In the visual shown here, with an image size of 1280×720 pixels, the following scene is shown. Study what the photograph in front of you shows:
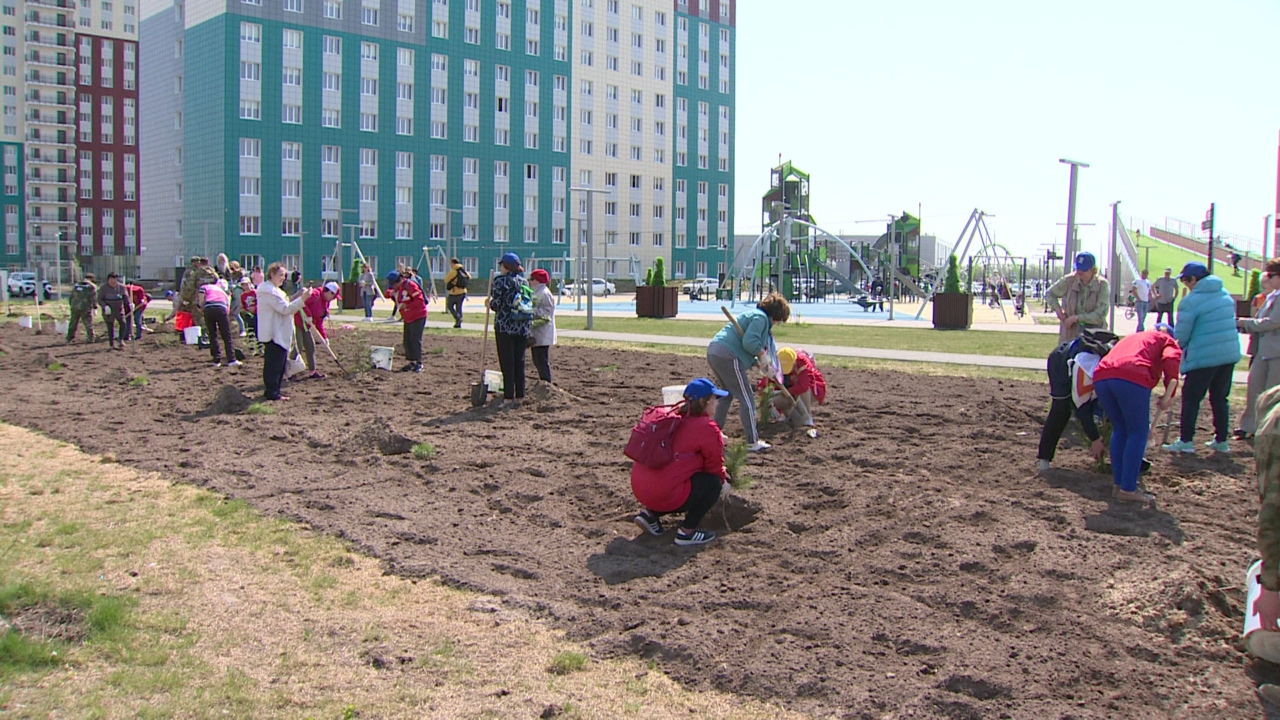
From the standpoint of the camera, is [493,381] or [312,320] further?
[312,320]

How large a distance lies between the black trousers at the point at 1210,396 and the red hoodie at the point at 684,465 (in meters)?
5.02

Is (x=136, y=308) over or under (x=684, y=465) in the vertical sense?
over

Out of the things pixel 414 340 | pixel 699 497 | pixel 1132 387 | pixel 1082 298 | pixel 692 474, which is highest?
pixel 1082 298

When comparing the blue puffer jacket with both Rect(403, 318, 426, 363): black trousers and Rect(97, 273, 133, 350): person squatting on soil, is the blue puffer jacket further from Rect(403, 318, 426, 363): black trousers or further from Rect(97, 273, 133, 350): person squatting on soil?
Rect(97, 273, 133, 350): person squatting on soil

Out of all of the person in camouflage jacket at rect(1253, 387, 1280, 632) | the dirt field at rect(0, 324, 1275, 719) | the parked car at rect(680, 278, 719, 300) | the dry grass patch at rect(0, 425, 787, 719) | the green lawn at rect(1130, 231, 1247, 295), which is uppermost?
the green lawn at rect(1130, 231, 1247, 295)

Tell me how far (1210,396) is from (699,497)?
543 cm

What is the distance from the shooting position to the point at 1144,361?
21.6 feet

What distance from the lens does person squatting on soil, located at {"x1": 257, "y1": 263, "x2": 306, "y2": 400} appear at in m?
12.2

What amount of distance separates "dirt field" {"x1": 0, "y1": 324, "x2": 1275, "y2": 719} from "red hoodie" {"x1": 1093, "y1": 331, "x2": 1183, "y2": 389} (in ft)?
2.93

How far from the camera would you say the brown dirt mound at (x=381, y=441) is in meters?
9.03

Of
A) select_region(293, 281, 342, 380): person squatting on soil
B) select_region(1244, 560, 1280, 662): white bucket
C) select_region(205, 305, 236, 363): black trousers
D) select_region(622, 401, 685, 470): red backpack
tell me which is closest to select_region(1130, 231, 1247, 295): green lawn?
select_region(293, 281, 342, 380): person squatting on soil

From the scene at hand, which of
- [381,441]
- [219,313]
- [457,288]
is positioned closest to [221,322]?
[219,313]

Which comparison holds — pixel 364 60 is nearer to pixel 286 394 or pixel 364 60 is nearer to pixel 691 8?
pixel 691 8

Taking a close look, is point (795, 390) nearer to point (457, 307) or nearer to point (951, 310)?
point (457, 307)
